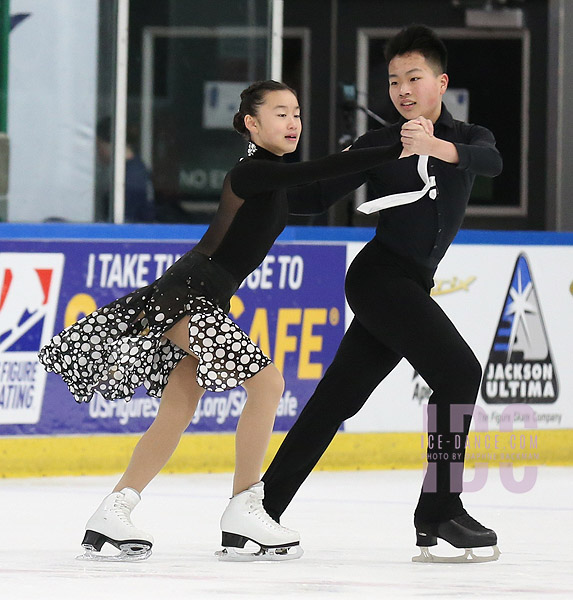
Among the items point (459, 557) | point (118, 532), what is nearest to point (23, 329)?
point (118, 532)

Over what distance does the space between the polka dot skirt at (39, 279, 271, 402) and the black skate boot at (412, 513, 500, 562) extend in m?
0.62

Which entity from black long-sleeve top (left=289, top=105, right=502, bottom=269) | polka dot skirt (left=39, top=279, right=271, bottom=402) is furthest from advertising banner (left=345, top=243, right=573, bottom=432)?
polka dot skirt (left=39, top=279, right=271, bottom=402)

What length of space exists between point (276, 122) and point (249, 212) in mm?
267

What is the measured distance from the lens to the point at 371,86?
12812mm

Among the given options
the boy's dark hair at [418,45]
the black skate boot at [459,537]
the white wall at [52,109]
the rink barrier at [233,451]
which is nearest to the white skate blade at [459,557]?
the black skate boot at [459,537]

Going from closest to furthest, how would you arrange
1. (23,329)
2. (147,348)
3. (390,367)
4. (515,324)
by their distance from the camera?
(147,348)
(390,367)
(23,329)
(515,324)

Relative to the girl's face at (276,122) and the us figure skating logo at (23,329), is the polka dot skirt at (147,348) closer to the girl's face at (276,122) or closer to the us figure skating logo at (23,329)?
the girl's face at (276,122)

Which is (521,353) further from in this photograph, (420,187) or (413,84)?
(413,84)

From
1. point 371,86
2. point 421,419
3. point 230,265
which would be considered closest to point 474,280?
point 421,419

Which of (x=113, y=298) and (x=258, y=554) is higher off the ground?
(x=113, y=298)

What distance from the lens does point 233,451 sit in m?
6.77

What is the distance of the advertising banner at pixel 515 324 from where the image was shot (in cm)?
720

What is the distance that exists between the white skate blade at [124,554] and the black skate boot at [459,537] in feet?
2.36

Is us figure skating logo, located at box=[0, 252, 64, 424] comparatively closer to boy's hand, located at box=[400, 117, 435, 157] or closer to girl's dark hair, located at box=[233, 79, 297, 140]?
girl's dark hair, located at box=[233, 79, 297, 140]
